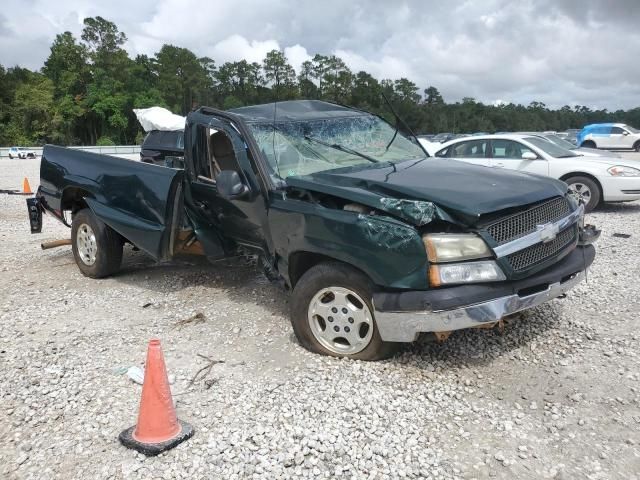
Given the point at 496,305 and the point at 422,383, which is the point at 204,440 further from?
the point at 496,305

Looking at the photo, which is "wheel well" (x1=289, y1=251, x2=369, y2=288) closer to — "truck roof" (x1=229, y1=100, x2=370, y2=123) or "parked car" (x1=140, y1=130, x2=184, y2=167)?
"truck roof" (x1=229, y1=100, x2=370, y2=123)

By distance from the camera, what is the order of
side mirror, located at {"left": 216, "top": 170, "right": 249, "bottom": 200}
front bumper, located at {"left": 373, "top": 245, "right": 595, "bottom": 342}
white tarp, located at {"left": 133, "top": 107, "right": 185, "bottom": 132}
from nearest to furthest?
1. front bumper, located at {"left": 373, "top": 245, "right": 595, "bottom": 342}
2. side mirror, located at {"left": 216, "top": 170, "right": 249, "bottom": 200}
3. white tarp, located at {"left": 133, "top": 107, "right": 185, "bottom": 132}

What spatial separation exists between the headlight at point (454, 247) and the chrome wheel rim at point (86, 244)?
4.26 m

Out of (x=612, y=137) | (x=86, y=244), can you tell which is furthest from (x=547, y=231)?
(x=612, y=137)

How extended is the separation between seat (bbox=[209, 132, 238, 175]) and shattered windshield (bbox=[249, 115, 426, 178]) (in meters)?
0.55

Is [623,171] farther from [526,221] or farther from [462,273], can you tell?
[462,273]

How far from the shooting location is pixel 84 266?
254 inches

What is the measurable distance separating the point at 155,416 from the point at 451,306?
1832 millimetres

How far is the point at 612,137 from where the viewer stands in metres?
29.3

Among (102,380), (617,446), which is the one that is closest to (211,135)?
(102,380)

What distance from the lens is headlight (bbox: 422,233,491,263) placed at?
3.36m

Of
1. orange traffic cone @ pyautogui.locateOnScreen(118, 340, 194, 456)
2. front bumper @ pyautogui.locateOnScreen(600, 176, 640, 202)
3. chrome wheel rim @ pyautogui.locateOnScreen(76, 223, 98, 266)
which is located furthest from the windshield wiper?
front bumper @ pyautogui.locateOnScreen(600, 176, 640, 202)

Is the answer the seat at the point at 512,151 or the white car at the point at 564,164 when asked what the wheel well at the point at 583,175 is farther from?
the seat at the point at 512,151

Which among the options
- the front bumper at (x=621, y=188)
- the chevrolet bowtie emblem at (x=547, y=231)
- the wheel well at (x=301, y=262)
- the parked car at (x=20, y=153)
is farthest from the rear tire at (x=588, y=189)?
the parked car at (x=20, y=153)
